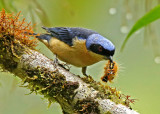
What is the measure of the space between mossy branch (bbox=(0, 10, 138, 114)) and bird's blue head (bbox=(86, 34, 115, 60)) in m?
0.56

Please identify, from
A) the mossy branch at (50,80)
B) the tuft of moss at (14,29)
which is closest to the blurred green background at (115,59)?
the tuft of moss at (14,29)

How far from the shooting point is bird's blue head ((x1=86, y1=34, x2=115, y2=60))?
306cm

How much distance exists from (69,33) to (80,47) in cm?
33

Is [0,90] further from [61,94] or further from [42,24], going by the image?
[61,94]

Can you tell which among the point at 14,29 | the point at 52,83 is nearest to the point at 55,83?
the point at 52,83

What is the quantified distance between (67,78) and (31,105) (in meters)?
3.29

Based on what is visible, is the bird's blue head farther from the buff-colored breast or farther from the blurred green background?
the blurred green background

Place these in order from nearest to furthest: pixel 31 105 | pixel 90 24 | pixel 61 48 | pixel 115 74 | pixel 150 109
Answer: pixel 115 74, pixel 61 48, pixel 31 105, pixel 150 109, pixel 90 24

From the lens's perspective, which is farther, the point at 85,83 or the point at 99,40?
the point at 99,40

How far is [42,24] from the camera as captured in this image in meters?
3.53

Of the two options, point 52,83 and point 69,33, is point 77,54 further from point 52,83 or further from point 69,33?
point 52,83

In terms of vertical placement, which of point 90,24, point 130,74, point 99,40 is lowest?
point 99,40

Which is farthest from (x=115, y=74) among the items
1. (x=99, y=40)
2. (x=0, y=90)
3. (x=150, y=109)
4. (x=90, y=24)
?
(x=90, y=24)

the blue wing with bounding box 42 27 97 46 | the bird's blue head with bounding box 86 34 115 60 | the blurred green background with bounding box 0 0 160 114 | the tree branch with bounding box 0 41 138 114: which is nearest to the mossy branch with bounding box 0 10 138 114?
the tree branch with bounding box 0 41 138 114
